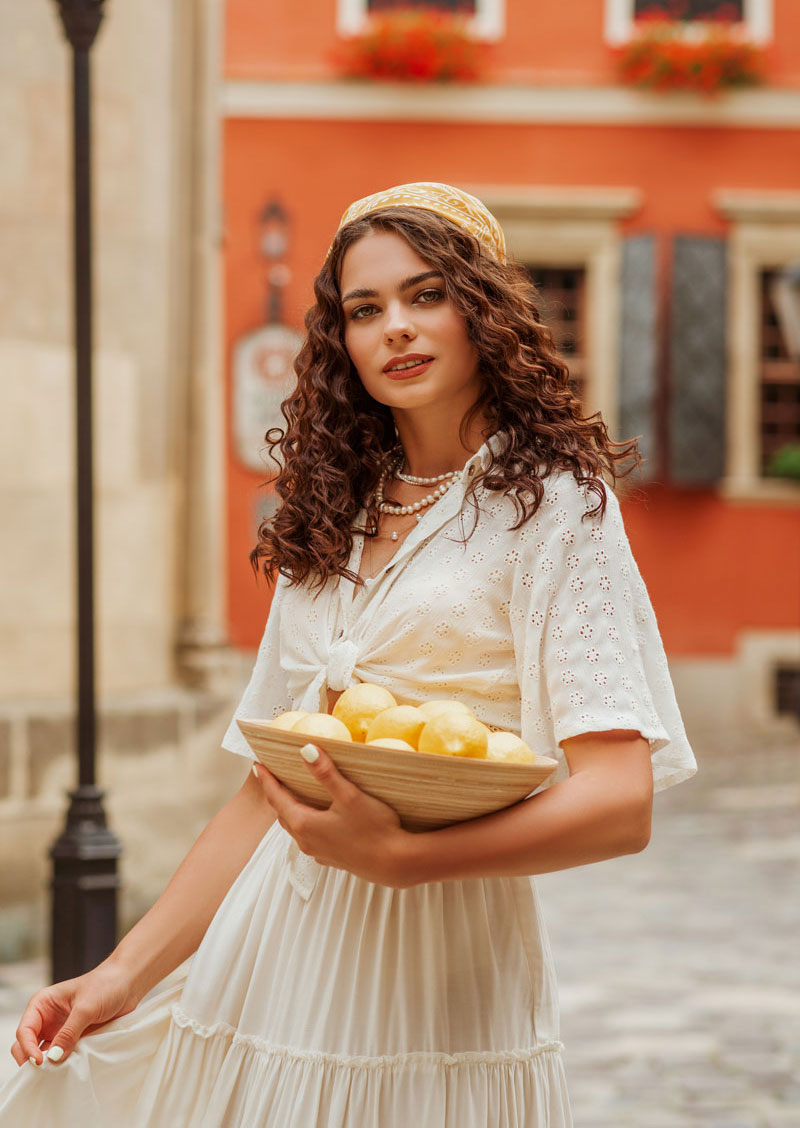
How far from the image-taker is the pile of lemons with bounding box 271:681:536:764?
1595 mm

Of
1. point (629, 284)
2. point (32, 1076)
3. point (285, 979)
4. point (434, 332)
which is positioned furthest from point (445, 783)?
point (629, 284)

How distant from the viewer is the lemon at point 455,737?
159cm

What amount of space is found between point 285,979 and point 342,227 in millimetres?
909

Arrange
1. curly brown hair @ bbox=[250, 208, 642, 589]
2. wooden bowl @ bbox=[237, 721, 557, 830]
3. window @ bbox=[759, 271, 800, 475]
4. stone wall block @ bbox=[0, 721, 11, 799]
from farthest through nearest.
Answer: window @ bbox=[759, 271, 800, 475], stone wall block @ bbox=[0, 721, 11, 799], curly brown hair @ bbox=[250, 208, 642, 589], wooden bowl @ bbox=[237, 721, 557, 830]

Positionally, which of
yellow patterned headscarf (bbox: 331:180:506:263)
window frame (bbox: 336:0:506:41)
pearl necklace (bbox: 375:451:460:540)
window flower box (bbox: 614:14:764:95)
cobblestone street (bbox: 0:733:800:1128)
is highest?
window frame (bbox: 336:0:506:41)

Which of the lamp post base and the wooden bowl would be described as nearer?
the wooden bowl

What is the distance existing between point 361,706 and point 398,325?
0.46 meters

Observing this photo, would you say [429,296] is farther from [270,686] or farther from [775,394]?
[775,394]

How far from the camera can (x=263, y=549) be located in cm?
206

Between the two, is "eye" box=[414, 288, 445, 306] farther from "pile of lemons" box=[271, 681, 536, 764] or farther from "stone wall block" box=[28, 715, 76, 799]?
"stone wall block" box=[28, 715, 76, 799]

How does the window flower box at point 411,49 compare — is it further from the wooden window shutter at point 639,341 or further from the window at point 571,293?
the wooden window shutter at point 639,341

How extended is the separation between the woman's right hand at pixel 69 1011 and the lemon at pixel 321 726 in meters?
0.51

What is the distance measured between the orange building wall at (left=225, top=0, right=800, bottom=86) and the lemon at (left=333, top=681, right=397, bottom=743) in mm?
12980

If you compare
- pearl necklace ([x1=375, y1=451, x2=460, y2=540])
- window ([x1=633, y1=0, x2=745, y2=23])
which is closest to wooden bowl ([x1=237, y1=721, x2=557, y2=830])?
pearl necklace ([x1=375, y1=451, x2=460, y2=540])
